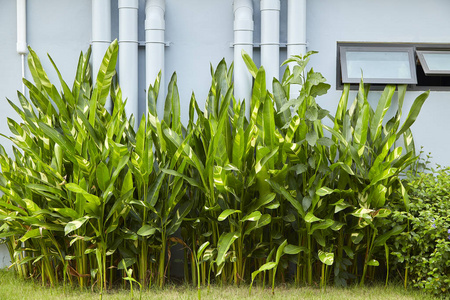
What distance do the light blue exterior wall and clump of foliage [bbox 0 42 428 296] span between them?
1.17ft

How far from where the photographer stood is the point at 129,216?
429 cm

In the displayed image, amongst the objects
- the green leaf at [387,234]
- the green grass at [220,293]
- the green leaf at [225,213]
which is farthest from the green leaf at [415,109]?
the green leaf at [225,213]

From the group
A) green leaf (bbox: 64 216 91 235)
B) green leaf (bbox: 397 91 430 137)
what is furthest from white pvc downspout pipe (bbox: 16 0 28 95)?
green leaf (bbox: 397 91 430 137)

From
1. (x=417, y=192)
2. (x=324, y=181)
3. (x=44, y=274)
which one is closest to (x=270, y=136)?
(x=324, y=181)

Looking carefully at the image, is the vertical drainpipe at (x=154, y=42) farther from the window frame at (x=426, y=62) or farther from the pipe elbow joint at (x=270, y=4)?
the window frame at (x=426, y=62)

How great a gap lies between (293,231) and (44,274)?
79.4 inches

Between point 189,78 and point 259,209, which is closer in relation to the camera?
point 259,209

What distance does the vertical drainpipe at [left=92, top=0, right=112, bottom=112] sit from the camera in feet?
14.8

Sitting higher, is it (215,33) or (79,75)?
(215,33)

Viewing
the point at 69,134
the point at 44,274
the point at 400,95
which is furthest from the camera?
the point at 400,95

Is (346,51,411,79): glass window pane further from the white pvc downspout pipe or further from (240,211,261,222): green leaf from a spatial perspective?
the white pvc downspout pipe

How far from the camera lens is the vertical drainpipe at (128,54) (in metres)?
4.50

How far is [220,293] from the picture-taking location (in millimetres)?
3885

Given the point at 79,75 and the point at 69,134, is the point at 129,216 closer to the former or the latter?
the point at 69,134
